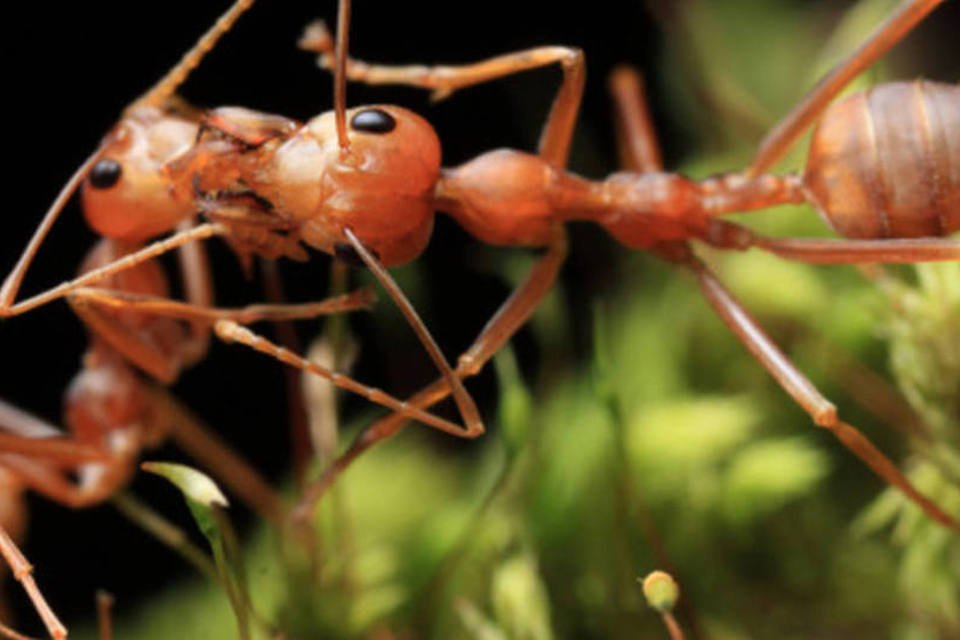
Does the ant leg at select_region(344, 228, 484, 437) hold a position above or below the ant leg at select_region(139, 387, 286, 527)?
above

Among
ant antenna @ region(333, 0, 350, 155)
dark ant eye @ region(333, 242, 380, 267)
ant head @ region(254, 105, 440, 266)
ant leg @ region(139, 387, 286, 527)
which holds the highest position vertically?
ant antenna @ region(333, 0, 350, 155)

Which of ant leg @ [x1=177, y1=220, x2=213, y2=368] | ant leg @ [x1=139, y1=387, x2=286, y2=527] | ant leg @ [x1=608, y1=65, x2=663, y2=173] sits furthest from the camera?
ant leg @ [x1=608, y1=65, x2=663, y2=173]

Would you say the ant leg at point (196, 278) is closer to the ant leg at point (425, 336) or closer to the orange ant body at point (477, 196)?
the orange ant body at point (477, 196)

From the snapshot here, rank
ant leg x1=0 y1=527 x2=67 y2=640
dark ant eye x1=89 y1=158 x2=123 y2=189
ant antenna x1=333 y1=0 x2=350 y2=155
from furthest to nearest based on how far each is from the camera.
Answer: dark ant eye x1=89 y1=158 x2=123 y2=189 → ant antenna x1=333 y1=0 x2=350 y2=155 → ant leg x1=0 y1=527 x2=67 y2=640

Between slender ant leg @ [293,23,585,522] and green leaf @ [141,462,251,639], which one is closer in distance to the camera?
green leaf @ [141,462,251,639]

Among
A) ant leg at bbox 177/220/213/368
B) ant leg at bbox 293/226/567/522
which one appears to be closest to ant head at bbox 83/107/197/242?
ant leg at bbox 177/220/213/368

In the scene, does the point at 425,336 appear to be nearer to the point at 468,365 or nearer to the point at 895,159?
the point at 468,365

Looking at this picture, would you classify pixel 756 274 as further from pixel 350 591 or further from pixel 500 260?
pixel 350 591

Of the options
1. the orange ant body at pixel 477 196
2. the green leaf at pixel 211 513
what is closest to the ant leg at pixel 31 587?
the green leaf at pixel 211 513

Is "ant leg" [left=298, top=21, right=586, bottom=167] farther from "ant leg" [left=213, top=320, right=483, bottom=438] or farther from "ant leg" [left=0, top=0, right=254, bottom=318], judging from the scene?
"ant leg" [left=213, top=320, right=483, bottom=438]
